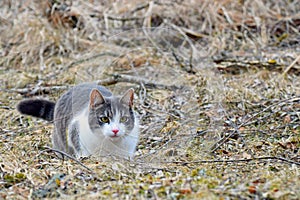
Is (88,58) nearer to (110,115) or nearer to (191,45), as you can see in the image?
(191,45)

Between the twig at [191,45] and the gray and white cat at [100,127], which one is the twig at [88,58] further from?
the gray and white cat at [100,127]

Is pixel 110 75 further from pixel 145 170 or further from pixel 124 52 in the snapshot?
pixel 145 170

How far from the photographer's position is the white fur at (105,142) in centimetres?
388

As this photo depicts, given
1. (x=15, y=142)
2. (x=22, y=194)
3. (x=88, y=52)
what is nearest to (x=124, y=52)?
(x=88, y=52)

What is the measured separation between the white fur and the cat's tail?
0.71 m

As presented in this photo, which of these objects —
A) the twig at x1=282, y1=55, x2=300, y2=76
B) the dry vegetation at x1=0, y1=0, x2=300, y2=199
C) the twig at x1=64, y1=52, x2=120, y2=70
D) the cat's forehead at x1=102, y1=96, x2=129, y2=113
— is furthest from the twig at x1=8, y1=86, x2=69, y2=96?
the twig at x1=282, y1=55, x2=300, y2=76

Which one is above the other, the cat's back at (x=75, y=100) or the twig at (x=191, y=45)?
the twig at (x=191, y=45)

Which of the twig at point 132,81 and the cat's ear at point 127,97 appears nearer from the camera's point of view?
the cat's ear at point 127,97

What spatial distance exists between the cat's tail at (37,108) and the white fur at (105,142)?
0.71 m

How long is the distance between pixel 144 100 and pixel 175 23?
2170 mm

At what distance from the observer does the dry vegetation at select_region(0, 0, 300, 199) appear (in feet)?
10.8

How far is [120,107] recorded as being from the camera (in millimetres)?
3979

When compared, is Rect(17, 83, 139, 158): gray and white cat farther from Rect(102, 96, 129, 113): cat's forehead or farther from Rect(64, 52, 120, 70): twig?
Rect(64, 52, 120, 70): twig

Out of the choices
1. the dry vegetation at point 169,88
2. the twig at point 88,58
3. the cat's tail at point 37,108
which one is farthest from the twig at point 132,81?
the cat's tail at point 37,108
